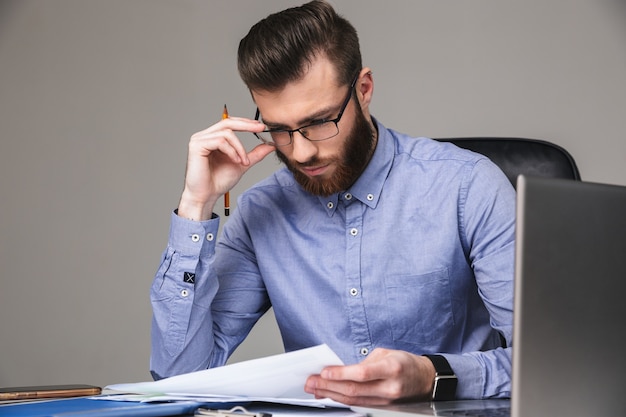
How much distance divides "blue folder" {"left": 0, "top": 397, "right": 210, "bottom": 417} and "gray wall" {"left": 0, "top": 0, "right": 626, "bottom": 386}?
1967 millimetres

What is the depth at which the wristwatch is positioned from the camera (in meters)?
1.14

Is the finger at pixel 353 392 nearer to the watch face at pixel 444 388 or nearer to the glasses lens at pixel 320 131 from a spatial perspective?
the watch face at pixel 444 388

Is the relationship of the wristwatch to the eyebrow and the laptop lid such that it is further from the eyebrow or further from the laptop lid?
the eyebrow

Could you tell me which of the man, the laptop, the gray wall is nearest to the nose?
the man

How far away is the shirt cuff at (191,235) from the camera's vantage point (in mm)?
1577

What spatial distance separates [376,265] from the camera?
1602 millimetres

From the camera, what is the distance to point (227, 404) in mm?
1008

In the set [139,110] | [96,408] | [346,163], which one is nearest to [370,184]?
[346,163]

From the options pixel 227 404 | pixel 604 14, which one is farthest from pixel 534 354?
pixel 604 14

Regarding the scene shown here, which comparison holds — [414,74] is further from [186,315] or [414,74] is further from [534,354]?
[534,354]

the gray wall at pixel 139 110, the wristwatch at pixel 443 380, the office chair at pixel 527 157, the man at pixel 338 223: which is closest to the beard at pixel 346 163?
the man at pixel 338 223

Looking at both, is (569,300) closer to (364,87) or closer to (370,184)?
(370,184)

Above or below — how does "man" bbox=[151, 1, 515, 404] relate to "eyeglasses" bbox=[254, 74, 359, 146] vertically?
below

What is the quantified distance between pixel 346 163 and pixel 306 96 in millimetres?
164
